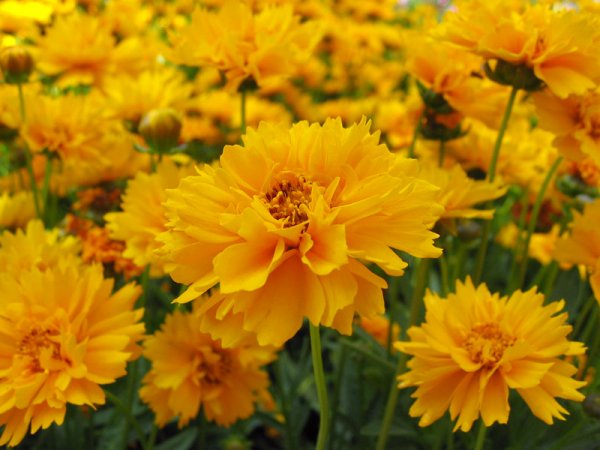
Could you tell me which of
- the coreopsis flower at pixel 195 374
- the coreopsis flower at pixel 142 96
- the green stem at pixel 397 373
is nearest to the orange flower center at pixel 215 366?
the coreopsis flower at pixel 195 374

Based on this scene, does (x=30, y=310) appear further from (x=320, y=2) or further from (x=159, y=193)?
(x=320, y=2)

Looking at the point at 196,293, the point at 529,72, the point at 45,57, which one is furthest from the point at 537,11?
the point at 45,57

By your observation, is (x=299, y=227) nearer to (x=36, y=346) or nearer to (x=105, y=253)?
(x=36, y=346)

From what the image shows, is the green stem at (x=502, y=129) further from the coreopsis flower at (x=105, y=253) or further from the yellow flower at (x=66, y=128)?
the yellow flower at (x=66, y=128)

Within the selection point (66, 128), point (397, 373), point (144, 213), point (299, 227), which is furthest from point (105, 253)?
point (299, 227)

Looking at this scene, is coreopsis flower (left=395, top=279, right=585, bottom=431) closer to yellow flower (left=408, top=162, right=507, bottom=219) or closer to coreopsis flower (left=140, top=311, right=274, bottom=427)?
yellow flower (left=408, top=162, right=507, bottom=219)

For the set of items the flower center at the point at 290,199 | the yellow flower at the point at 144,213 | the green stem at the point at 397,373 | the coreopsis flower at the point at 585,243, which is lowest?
the green stem at the point at 397,373

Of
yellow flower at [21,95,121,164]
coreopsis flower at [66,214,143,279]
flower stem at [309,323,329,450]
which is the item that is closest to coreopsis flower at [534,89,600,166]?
flower stem at [309,323,329,450]
